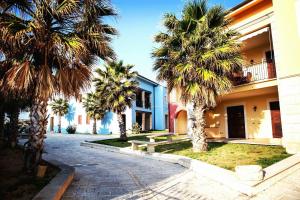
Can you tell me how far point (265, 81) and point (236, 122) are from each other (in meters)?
5.54

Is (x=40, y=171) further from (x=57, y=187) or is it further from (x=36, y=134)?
(x=57, y=187)

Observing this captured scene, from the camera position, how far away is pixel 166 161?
33.8 ft

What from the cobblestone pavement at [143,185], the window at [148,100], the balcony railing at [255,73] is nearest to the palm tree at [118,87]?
the balcony railing at [255,73]

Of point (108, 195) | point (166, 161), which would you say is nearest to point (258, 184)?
point (108, 195)

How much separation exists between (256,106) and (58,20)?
44.3 feet

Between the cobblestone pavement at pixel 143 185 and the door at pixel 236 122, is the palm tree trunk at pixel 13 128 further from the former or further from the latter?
the door at pixel 236 122

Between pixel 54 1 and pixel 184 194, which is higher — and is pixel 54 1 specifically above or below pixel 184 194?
above

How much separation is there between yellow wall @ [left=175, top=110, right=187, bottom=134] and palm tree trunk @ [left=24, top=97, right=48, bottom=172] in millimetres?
17476

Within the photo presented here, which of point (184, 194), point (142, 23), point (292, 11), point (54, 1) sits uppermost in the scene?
point (142, 23)

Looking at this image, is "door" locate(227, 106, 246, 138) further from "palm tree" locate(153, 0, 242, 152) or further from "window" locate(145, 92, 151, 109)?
"window" locate(145, 92, 151, 109)

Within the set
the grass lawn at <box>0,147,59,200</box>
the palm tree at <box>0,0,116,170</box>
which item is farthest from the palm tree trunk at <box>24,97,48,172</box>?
the grass lawn at <box>0,147,59,200</box>

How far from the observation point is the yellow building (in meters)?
9.16

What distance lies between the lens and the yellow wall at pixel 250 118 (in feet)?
47.3

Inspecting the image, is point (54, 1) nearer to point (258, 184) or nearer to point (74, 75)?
point (74, 75)
